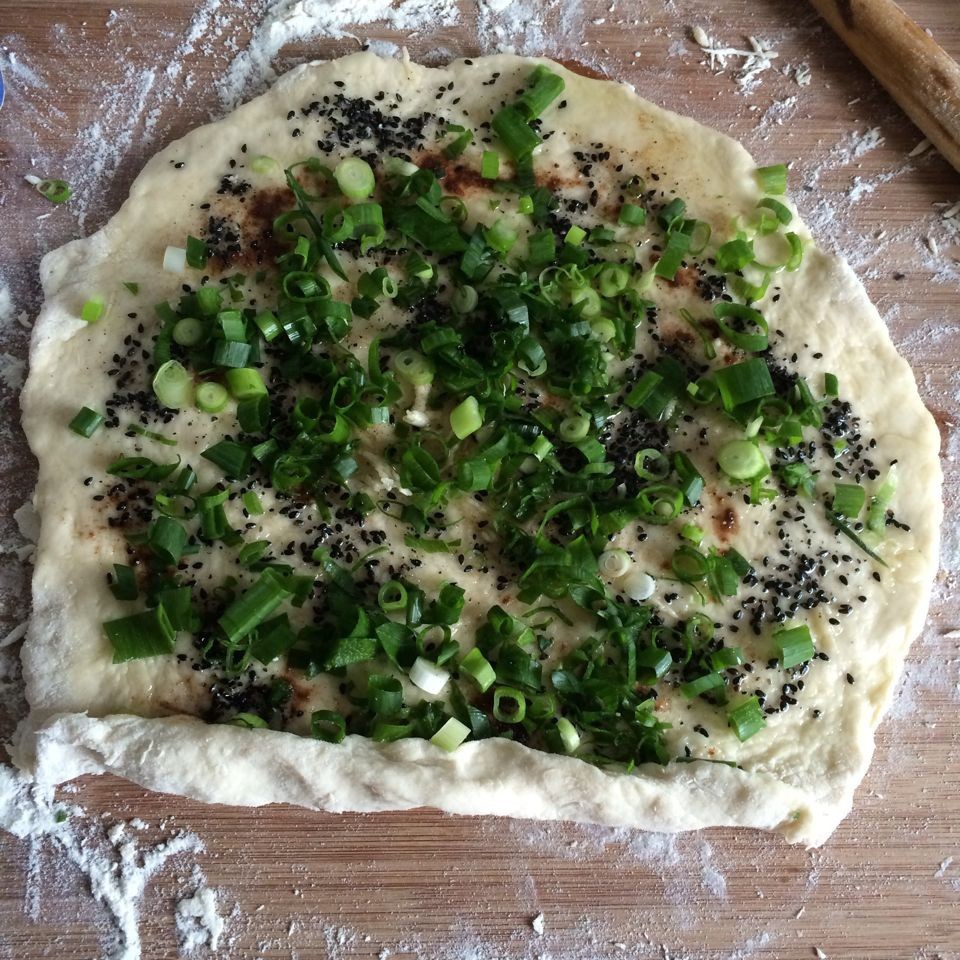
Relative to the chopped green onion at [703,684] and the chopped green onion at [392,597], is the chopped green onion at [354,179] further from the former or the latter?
the chopped green onion at [703,684]

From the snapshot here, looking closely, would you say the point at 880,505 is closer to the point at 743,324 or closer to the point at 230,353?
the point at 743,324

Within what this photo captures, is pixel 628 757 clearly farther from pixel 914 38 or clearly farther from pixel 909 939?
pixel 914 38

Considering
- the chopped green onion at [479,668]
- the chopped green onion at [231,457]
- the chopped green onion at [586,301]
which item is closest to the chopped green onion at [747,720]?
the chopped green onion at [479,668]

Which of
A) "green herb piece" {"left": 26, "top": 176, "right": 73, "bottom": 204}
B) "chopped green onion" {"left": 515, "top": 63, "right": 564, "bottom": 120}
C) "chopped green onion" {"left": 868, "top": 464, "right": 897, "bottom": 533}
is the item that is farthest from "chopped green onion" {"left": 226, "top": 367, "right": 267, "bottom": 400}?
"chopped green onion" {"left": 868, "top": 464, "right": 897, "bottom": 533}

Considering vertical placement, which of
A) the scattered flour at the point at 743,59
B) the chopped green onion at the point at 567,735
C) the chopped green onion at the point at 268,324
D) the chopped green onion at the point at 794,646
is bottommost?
the chopped green onion at the point at 567,735

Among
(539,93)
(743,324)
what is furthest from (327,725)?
(539,93)
